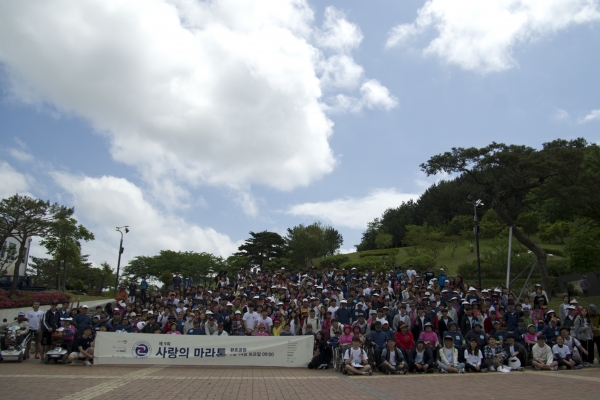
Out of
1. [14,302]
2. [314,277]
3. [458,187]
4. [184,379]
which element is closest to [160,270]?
[14,302]

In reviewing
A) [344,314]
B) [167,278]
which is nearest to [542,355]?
[344,314]

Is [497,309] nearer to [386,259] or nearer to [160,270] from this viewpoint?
[386,259]

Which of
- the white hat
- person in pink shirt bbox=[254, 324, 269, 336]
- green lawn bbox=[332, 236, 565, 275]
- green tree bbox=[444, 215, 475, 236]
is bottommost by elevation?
the white hat

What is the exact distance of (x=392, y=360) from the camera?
39.4 ft

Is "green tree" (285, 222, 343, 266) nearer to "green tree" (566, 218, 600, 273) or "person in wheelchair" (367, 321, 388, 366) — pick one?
"green tree" (566, 218, 600, 273)

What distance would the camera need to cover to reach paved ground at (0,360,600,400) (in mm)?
8016

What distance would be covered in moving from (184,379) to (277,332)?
13.7ft

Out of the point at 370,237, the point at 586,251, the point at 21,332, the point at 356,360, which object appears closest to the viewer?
the point at 356,360

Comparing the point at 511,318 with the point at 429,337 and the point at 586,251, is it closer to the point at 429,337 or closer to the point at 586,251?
the point at 429,337

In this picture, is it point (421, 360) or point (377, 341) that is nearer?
point (421, 360)

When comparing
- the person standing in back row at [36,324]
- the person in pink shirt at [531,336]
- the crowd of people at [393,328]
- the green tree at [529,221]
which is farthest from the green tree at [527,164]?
the green tree at [529,221]

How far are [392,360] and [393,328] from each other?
184cm

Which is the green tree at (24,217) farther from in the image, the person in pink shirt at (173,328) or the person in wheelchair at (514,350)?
the person in wheelchair at (514,350)

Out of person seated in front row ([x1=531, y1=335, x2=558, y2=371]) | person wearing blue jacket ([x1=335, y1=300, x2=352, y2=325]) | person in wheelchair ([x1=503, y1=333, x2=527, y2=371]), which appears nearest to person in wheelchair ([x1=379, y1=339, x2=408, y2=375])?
person wearing blue jacket ([x1=335, y1=300, x2=352, y2=325])
